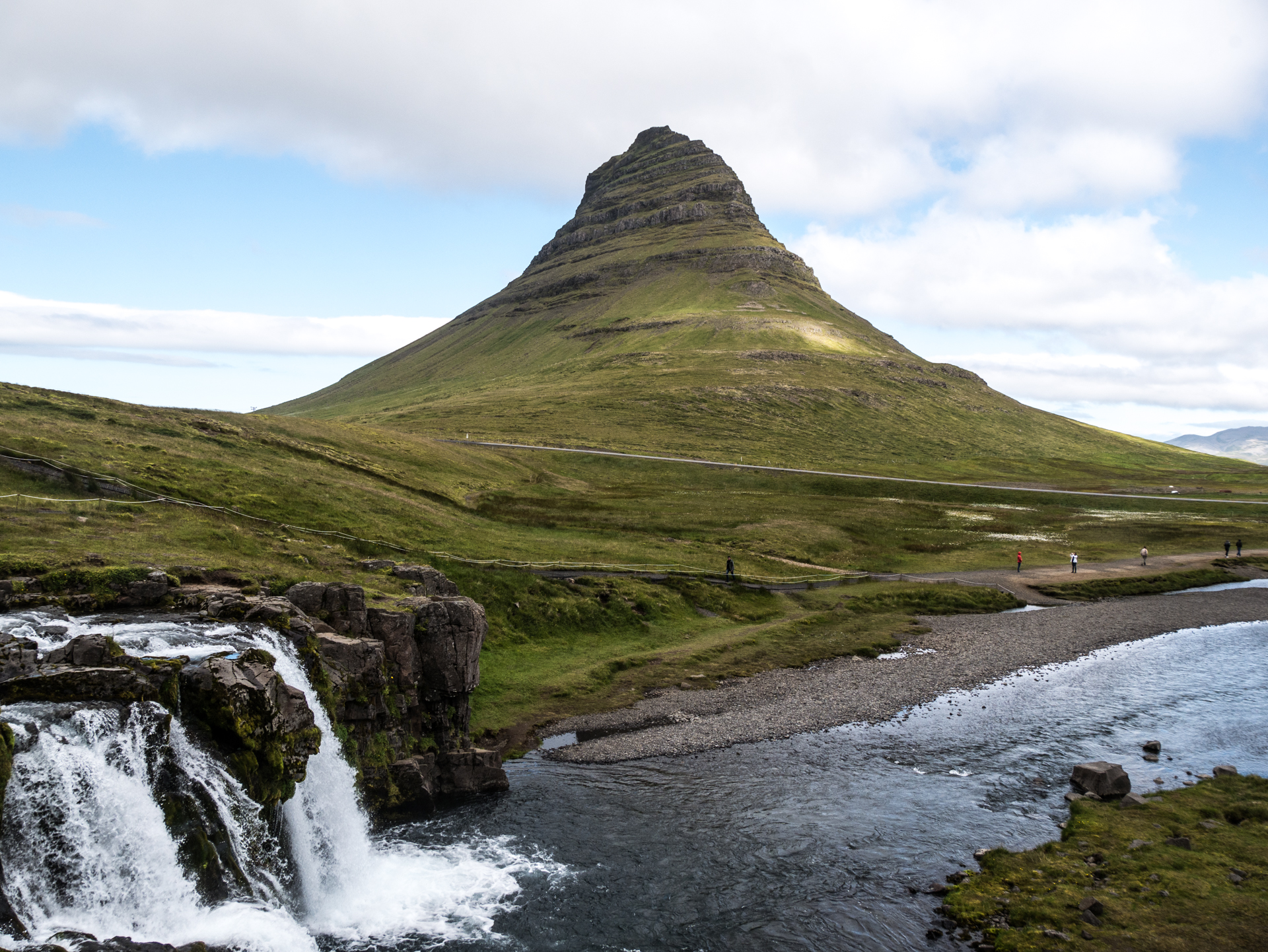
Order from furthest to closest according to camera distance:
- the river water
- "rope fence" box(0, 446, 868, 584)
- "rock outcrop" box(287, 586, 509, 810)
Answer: "rope fence" box(0, 446, 868, 584), "rock outcrop" box(287, 586, 509, 810), the river water

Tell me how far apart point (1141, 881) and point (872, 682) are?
90.4 ft

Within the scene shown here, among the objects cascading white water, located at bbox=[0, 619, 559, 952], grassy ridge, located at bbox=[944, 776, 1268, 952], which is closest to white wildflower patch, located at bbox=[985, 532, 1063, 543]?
grassy ridge, located at bbox=[944, 776, 1268, 952]

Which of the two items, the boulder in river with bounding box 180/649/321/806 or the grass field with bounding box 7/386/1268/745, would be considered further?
the grass field with bounding box 7/386/1268/745

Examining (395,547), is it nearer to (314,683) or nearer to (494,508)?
(314,683)

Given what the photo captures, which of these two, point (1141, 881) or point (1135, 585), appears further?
point (1135, 585)

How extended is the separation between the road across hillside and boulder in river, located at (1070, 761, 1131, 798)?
4747 inches

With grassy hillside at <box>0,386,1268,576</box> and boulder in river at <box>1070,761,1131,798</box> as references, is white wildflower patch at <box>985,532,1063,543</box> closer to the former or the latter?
grassy hillside at <box>0,386,1268,576</box>

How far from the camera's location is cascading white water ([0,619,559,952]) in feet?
74.5

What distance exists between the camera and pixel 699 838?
3538cm

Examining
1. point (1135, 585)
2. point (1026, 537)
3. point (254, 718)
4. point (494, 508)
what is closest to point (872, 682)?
point (254, 718)

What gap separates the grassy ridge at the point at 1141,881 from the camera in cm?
2691

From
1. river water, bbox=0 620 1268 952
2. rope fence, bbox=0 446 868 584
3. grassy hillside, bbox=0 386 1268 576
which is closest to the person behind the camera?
river water, bbox=0 620 1268 952

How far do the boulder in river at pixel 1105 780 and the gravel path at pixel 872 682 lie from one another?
1315 cm

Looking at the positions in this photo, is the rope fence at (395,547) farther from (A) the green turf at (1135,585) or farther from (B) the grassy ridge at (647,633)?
(A) the green turf at (1135,585)
